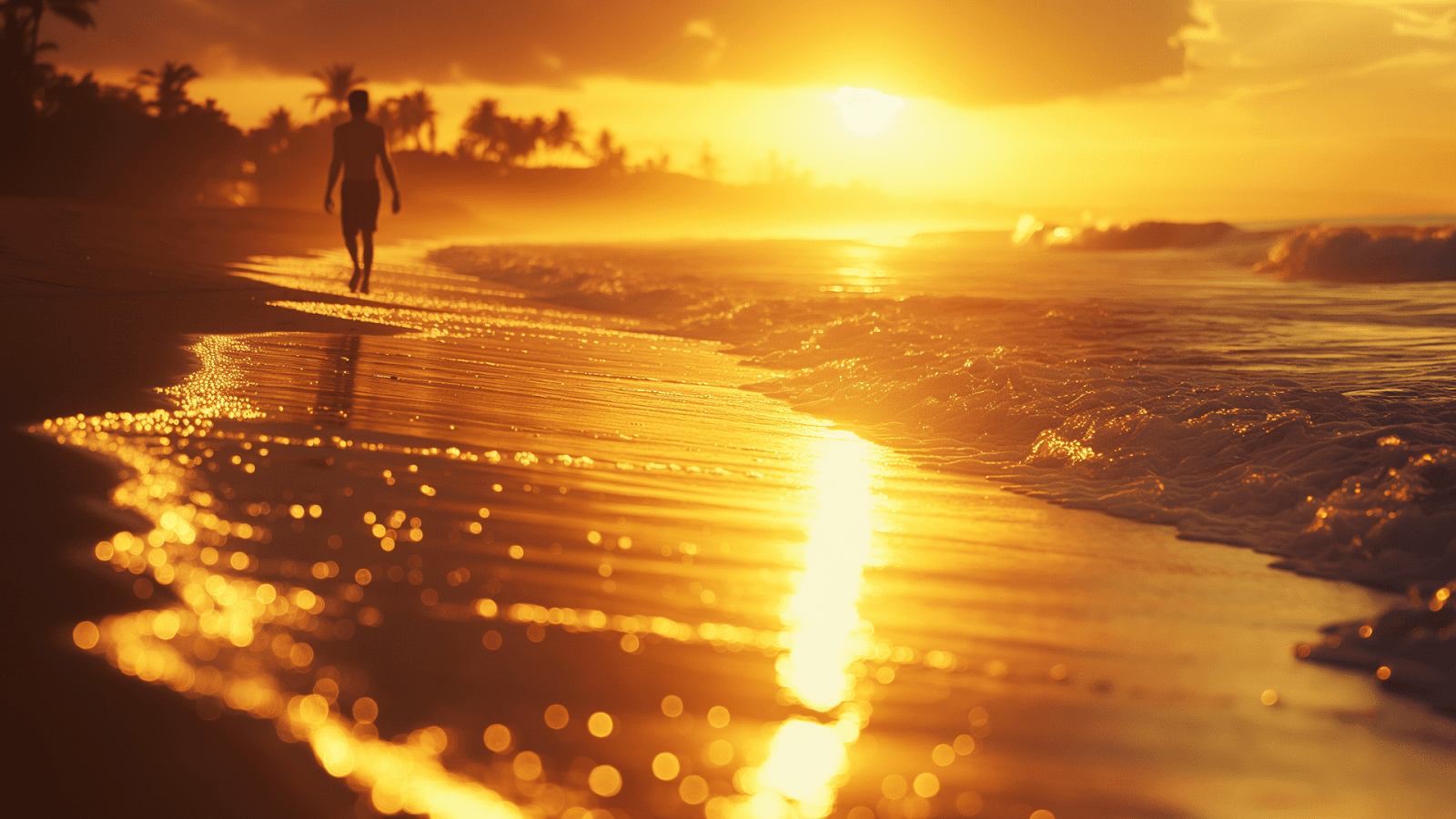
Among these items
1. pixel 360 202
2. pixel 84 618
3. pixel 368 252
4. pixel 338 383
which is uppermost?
pixel 360 202

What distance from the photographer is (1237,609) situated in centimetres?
307

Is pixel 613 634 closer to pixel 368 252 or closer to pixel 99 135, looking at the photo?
pixel 368 252

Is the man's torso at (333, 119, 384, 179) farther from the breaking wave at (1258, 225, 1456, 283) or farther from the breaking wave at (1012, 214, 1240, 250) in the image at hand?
the breaking wave at (1012, 214, 1240, 250)

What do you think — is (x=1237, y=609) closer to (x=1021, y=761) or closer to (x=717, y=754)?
(x=1021, y=761)

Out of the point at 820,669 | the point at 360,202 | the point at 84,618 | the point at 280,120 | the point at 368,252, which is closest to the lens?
the point at 84,618

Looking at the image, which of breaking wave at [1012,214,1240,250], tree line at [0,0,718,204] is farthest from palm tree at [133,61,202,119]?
breaking wave at [1012,214,1240,250]

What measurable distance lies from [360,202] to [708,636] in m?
Answer: 9.53

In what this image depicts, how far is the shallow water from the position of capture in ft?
6.11

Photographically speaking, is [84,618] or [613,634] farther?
[613,634]

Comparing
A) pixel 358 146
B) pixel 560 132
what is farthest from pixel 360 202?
pixel 560 132

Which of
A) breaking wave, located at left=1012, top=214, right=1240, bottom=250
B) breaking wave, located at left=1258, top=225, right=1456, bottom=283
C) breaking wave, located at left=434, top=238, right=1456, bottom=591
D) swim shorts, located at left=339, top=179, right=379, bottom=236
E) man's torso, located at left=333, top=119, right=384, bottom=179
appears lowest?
breaking wave, located at left=434, top=238, right=1456, bottom=591

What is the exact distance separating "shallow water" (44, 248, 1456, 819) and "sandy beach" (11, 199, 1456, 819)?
0.01 metres

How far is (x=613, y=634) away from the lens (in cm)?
242

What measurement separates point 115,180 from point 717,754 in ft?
144
